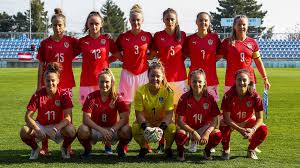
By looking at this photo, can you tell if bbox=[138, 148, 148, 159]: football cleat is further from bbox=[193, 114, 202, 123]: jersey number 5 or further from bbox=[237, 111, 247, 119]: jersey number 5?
bbox=[237, 111, 247, 119]: jersey number 5

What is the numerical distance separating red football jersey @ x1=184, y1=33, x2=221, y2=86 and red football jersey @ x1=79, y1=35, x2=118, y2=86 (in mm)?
1200

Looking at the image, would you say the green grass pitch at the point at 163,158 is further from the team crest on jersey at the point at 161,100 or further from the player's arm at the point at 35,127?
the team crest on jersey at the point at 161,100

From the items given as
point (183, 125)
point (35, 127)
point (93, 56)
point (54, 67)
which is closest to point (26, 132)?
point (35, 127)

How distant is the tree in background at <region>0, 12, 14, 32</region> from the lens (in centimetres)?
7100

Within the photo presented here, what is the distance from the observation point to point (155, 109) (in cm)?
634

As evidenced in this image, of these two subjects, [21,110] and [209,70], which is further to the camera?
[21,110]

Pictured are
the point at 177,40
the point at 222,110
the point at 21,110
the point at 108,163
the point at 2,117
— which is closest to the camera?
the point at 108,163

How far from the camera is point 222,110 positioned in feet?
20.8

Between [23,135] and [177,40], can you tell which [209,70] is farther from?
[23,135]

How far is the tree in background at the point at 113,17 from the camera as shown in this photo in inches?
2885

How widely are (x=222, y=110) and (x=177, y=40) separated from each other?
1.27m

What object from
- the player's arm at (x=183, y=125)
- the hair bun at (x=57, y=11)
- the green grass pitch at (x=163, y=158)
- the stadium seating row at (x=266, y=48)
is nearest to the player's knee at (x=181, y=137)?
the player's arm at (x=183, y=125)

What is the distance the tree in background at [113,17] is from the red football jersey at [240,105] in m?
66.0

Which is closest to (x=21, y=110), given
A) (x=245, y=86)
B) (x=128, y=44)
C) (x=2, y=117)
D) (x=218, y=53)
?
(x=2, y=117)
